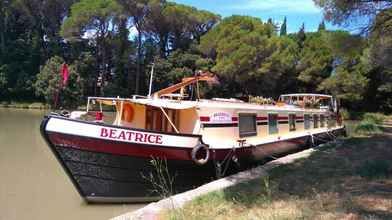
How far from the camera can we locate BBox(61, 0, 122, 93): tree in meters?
44.6

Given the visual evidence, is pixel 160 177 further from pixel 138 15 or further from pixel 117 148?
pixel 138 15

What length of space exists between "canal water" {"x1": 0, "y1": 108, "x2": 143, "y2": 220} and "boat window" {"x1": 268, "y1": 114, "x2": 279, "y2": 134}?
19.1 ft

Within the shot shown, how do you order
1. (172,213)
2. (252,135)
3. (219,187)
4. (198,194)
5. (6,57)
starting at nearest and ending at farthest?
(172,213), (198,194), (219,187), (252,135), (6,57)

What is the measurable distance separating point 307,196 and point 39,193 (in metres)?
6.20

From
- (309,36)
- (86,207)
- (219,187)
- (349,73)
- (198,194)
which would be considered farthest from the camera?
(309,36)

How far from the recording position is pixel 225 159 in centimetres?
1098

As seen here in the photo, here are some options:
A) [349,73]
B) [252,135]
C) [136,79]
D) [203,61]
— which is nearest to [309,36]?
[349,73]

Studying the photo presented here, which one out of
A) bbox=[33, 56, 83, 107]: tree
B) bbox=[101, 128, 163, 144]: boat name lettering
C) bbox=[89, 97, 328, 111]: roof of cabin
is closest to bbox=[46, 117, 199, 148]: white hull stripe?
bbox=[101, 128, 163, 144]: boat name lettering

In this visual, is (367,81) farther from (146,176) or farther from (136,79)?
(146,176)

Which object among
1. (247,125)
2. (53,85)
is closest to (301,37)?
(53,85)

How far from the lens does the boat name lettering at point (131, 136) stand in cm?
905

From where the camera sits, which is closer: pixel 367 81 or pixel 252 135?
pixel 252 135

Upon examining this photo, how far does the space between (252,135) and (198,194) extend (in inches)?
199

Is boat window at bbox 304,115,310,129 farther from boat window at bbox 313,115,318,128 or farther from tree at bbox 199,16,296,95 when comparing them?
tree at bbox 199,16,296,95
